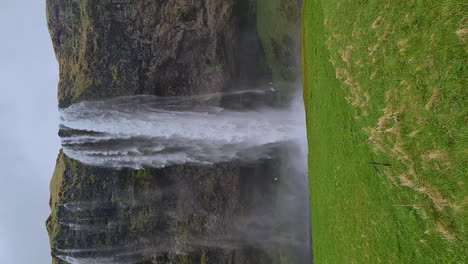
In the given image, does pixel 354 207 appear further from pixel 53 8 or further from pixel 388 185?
pixel 53 8

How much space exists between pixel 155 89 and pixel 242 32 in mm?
5541

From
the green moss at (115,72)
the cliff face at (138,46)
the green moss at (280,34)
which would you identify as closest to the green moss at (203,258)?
the cliff face at (138,46)

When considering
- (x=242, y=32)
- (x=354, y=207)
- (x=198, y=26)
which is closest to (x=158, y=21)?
(x=198, y=26)

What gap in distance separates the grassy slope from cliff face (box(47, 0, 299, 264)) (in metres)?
6.44

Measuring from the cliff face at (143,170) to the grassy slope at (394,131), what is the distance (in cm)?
644

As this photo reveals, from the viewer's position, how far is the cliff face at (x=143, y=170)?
15398 mm

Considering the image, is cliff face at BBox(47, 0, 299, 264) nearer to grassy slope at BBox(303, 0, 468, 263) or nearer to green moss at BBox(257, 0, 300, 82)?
green moss at BBox(257, 0, 300, 82)

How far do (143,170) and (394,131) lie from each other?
11.8 metres

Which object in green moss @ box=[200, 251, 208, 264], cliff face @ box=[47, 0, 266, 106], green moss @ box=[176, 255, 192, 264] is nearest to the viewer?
cliff face @ box=[47, 0, 266, 106]

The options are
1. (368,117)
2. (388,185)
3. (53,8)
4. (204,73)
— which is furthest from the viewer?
(204,73)

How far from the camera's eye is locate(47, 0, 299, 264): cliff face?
1540 cm

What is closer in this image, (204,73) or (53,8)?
(53,8)

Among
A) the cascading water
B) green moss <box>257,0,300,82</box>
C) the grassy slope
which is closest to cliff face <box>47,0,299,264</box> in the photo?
the cascading water

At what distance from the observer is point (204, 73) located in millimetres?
16906
